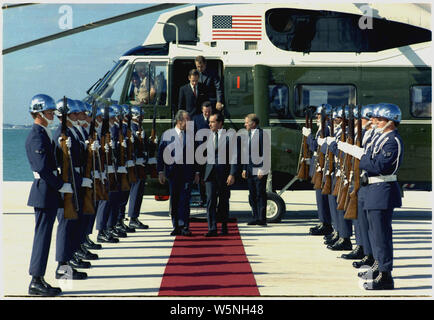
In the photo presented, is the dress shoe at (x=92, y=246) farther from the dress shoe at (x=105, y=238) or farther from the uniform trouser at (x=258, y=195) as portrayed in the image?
the uniform trouser at (x=258, y=195)

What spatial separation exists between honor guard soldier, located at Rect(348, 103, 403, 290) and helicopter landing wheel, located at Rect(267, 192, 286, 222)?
17.0ft

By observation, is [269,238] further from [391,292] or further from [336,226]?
[391,292]

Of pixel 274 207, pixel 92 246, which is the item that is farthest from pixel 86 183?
pixel 274 207

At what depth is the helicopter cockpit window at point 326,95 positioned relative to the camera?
13.2 meters

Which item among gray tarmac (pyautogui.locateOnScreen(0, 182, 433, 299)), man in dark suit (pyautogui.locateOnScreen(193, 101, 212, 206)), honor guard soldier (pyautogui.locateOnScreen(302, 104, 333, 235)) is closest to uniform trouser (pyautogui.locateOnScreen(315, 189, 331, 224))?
honor guard soldier (pyautogui.locateOnScreen(302, 104, 333, 235))

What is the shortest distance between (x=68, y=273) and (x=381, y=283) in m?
3.26

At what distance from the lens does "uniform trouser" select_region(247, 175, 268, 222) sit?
1232 cm

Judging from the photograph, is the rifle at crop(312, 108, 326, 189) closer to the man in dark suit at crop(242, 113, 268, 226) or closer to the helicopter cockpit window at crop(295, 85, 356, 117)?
the man in dark suit at crop(242, 113, 268, 226)

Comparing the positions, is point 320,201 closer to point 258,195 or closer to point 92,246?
point 258,195

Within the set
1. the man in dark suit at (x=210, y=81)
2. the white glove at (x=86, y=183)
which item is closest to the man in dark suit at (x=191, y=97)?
the man in dark suit at (x=210, y=81)

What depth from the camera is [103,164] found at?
9.55 m

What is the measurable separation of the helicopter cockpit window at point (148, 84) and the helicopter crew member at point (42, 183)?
5.83 meters

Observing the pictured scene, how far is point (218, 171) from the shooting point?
37.1ft

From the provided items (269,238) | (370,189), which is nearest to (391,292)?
(370,189)
